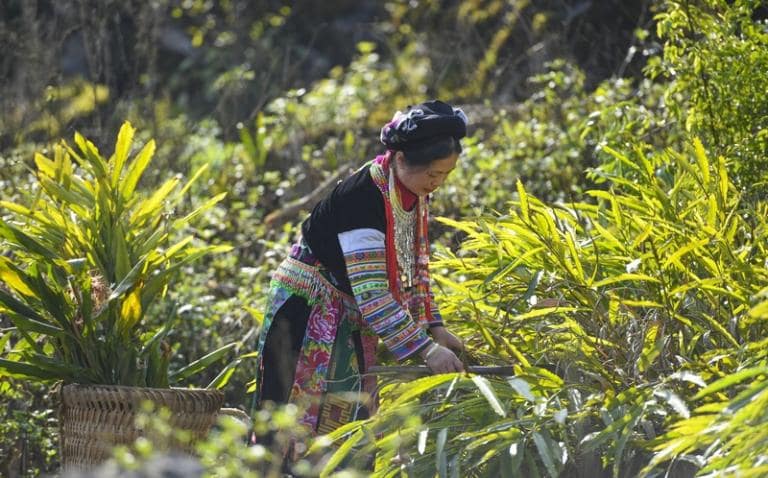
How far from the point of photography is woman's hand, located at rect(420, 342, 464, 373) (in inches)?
139

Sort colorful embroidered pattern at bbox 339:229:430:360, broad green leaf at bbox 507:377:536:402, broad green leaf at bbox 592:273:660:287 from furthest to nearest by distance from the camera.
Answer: colorful embroidered pattern at bbox 339:229:430:360
broad green leaf at bbox 592:273:660:287
broad green leaf at bbox 507:377:536:402

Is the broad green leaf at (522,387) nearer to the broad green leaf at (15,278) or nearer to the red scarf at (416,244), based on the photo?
the red scarf at (416,244)

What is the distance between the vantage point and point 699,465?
10.3 ft

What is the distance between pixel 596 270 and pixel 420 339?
0.55 m

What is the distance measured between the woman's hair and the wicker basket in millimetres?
988

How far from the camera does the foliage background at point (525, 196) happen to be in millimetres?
3449

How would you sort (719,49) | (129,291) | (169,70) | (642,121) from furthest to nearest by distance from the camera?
(169,70), (642,121), (719,49), (129,291)

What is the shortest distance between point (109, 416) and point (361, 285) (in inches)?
34.3

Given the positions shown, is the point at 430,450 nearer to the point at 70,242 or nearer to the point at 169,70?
the point at 70,242

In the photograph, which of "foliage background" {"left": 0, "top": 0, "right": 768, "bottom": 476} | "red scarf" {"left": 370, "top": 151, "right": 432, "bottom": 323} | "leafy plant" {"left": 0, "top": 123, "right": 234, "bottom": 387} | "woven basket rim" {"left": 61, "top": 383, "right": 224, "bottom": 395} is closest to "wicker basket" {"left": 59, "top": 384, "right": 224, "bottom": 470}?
"woven basket rim" {"left": 61, "top": 383, "right": 224, "bottom": 395}

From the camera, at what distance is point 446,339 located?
12.9 ft

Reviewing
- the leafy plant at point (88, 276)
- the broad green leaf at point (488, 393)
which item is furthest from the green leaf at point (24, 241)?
the broad green leaf at point (488, 393)

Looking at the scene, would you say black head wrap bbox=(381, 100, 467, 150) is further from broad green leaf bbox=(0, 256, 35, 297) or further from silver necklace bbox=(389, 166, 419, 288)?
broad green leaf bbox=(0, 256, 35, 297)

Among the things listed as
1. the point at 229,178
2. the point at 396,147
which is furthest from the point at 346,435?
the point at 229,178
